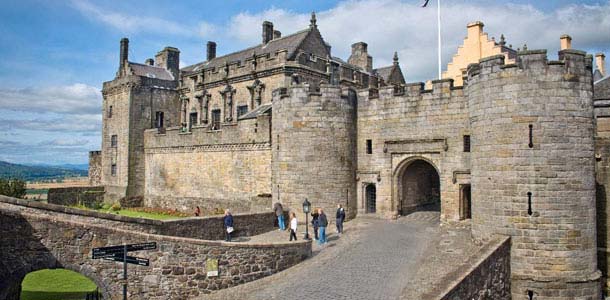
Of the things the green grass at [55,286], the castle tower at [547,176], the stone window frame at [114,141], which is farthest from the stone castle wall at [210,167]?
the castle tower at [547,176]

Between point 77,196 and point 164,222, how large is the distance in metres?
21.3

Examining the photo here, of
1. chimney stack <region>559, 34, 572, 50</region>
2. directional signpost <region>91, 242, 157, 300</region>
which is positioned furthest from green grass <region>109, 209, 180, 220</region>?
chimney stack <region>559, 34, 572, 50</region>

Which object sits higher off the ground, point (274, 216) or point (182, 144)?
point (182, 144)

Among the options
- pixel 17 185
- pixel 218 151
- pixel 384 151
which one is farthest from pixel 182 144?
pixel 384 151

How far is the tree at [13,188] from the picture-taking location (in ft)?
89.4

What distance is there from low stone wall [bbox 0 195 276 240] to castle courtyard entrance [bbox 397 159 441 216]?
5.88m

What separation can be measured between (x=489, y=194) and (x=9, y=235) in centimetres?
1399

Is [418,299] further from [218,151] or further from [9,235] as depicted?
[218,151]

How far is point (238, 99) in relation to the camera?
32.2 meters

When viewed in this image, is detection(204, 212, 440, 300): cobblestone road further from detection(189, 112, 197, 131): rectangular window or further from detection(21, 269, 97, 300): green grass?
detection(189, 112, 197, 131): rectangular window

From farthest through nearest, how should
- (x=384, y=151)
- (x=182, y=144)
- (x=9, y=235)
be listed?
(x=182, y=144)
(x=384, y=151)
(x=9, y=235)

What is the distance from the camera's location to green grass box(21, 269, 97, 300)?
15.1 m

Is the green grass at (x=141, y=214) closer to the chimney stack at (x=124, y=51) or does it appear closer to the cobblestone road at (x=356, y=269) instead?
the chimney stack at (x=124, y=51)

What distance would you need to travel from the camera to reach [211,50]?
40.4m
